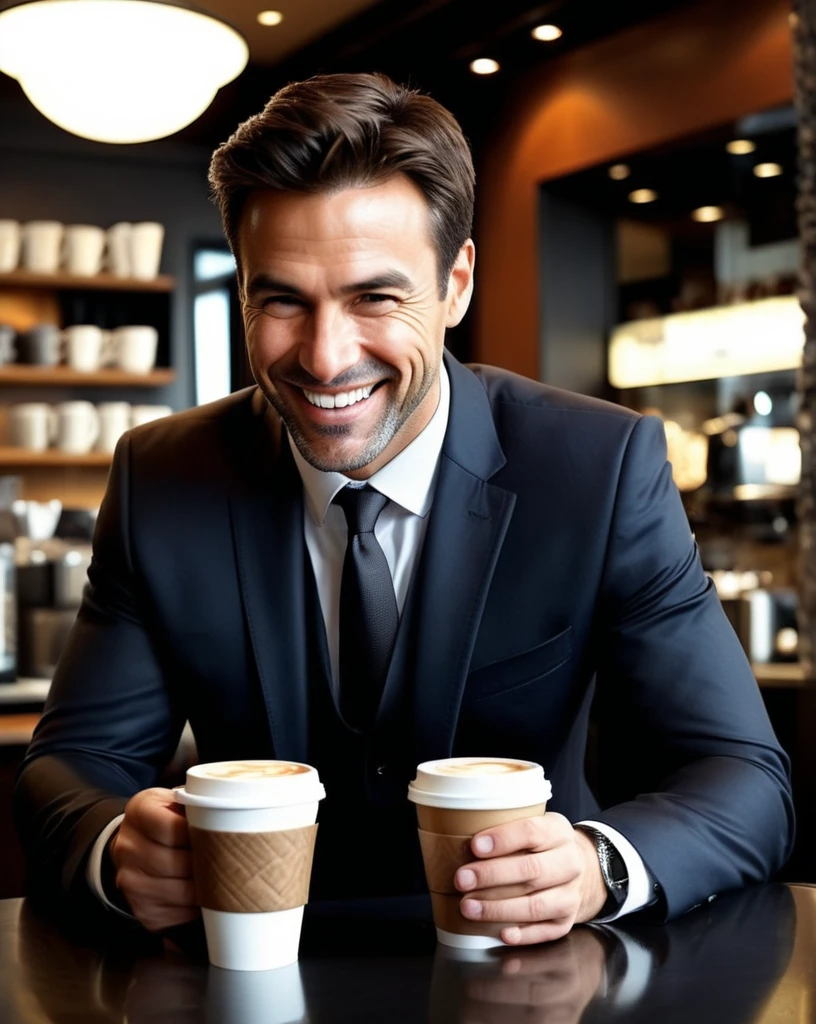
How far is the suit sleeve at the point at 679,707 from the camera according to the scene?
4.17 feet

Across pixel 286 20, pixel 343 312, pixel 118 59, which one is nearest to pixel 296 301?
pixel 343 312

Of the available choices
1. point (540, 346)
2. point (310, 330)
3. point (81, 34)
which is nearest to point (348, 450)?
point (310, 330)

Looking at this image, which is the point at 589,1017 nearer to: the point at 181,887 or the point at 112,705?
the point at 181,887

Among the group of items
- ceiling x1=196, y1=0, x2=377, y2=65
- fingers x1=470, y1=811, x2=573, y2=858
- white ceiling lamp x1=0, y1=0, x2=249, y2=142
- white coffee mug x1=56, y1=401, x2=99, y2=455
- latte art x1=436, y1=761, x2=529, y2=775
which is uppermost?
ceiling x1=196, y1=0, x2=377, y2=65

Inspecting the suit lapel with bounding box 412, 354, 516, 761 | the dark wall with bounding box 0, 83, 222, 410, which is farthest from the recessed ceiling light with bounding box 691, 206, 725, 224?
the suit lapel with bounding box 412, 354, 516, 761

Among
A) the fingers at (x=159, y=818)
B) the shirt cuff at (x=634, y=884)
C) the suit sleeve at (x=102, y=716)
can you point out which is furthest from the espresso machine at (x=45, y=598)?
the shirt cuff at (x=634, y=884)

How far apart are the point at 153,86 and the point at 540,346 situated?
2.38 meters

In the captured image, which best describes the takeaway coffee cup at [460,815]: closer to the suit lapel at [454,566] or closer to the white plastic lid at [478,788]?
the white plastic lid at [478,788]

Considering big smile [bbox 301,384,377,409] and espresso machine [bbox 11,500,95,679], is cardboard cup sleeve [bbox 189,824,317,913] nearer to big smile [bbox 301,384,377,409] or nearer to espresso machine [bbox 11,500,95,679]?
big smile [bbox 301,384,377,409]

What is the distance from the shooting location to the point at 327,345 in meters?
1.42

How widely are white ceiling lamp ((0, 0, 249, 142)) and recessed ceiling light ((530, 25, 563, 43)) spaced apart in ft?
5.83

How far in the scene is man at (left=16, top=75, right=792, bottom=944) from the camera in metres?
1.43

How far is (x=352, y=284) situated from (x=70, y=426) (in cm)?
420

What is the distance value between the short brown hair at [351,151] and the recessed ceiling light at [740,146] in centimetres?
314
